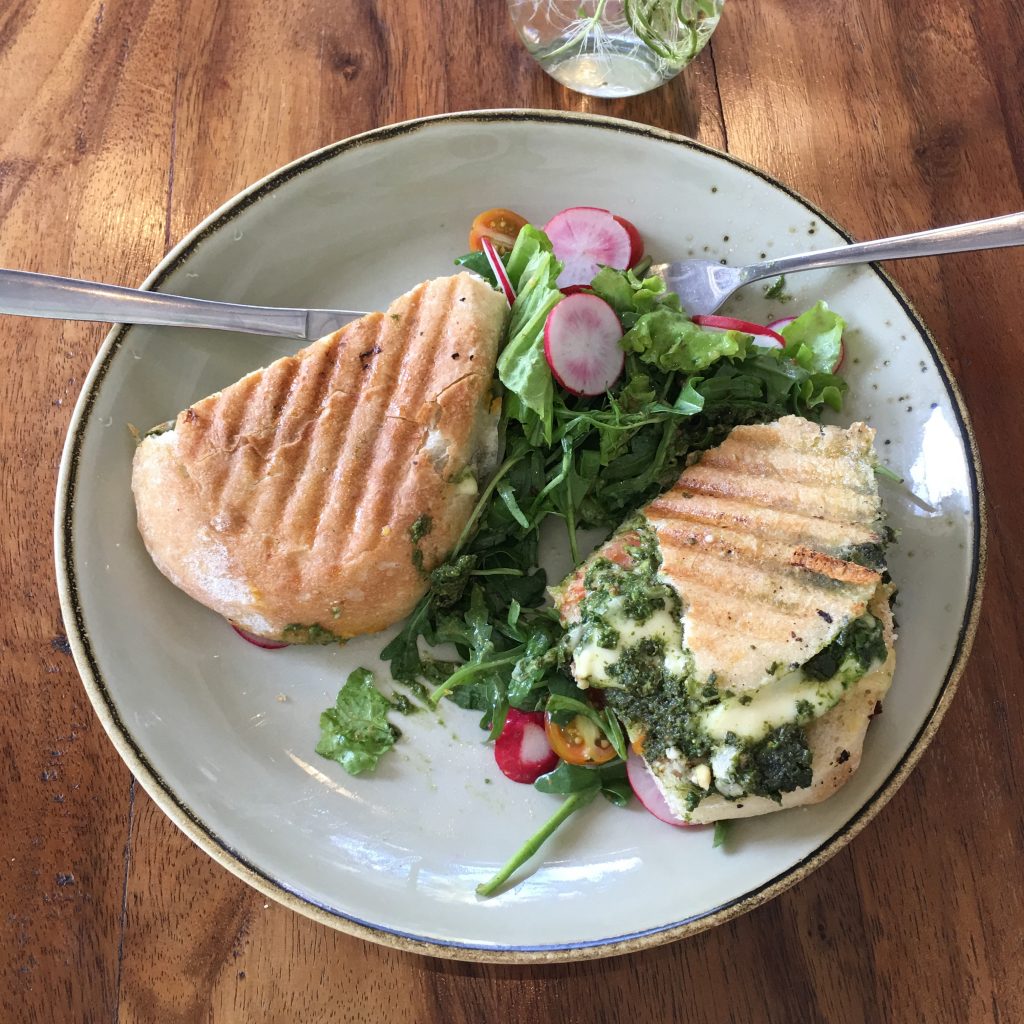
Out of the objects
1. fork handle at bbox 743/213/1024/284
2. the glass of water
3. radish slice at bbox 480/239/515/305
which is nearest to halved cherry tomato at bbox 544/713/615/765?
radish slice at bbox 480/239/515/305

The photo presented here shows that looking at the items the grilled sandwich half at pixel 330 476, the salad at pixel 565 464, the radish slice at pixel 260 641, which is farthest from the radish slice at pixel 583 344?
the radish slice at pixel 260 641

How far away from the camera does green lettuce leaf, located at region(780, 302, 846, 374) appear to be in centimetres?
278

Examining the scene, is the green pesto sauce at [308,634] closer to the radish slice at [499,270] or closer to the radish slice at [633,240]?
the radish slice at [499,270]

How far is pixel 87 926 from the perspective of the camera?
2.75 m

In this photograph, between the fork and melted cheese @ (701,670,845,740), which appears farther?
the fork

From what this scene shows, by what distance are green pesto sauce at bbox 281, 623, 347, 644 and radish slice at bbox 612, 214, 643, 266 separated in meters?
1.68

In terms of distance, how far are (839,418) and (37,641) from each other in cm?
290

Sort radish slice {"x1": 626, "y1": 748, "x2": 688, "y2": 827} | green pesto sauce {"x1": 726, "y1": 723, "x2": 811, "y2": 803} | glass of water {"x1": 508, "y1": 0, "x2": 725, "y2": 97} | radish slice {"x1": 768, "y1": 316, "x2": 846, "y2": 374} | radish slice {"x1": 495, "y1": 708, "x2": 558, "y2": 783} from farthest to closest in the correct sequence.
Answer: glass of water {"x1": 508, "y1": 0, "x2": 725, "y2": 97}, radish slice {"x1": 768, "y1": 316, "x2": 846, "y2": 374}, radish slice {"x1": 495, "y1": 708, "x2": 558, "y2": 783}, radish slice {"x1": 626, "y1": 748, "x2": 688, "y2": 827}, green pesto sauce {"x1": 726, "y1": 723, "x2": 811, "y2": 803}

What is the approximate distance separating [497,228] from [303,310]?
759 millimetres

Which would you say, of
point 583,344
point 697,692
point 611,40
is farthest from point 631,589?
point 611,40

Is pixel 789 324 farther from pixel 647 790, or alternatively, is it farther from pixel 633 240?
pixel 647 790

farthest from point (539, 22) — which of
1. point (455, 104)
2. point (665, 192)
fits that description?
point (665, 192)

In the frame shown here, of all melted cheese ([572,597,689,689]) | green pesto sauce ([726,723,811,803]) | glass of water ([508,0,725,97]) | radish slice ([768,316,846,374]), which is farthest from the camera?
glass of water ([508,0,725,97])

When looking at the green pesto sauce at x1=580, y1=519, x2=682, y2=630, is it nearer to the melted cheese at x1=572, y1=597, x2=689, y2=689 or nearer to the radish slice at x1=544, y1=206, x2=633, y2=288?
the melted cheese at x1=572, y1=597, x2=689, y2=689
